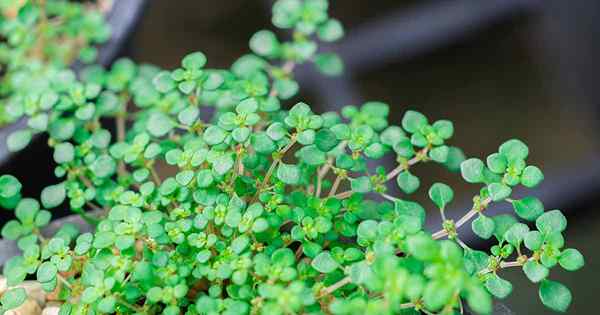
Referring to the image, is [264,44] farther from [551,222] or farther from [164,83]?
[551,222]

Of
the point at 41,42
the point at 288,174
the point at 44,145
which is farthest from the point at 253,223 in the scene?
the point at 41,42

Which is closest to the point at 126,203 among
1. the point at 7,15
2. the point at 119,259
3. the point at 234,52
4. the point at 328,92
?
the point at 119,259

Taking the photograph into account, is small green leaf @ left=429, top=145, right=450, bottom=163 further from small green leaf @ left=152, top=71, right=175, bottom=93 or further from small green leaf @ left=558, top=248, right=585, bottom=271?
small green leaf @ left=152, top=71, right=175, bottom=93

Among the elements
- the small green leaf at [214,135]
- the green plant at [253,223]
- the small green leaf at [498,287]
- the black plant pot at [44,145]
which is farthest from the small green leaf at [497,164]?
the black plant pot at [44,145]

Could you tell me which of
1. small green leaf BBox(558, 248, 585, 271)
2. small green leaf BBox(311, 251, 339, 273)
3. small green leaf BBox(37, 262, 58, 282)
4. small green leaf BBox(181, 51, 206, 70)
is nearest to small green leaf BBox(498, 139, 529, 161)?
small green leaf BBox(558, 248, 585, 271)

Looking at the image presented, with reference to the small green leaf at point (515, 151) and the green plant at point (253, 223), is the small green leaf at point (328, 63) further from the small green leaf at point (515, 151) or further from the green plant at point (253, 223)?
the small green leaf at point (515, 151)

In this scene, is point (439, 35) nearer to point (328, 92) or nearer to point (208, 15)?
point (328, 92)
